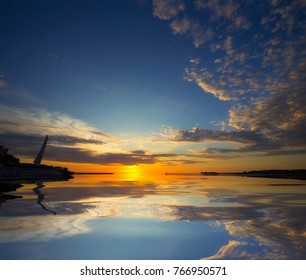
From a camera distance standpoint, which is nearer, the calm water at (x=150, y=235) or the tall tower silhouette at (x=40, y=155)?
the calm water at (x=150, y=235)

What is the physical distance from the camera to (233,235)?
1112cm

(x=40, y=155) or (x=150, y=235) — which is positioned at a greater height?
(x=40, y=155)

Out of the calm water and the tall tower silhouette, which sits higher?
the tall tower silhouette

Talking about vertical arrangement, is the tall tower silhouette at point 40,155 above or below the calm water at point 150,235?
above

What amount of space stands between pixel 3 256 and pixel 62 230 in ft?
10.8

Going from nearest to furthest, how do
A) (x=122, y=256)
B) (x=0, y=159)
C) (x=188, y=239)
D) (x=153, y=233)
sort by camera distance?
1. (x=122, y=256)
2. (x=188, y=239)
3. (x=153, y=233)
4. (x=0, y=159)

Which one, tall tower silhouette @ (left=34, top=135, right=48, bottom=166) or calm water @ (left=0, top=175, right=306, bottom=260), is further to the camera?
tall tower silhouette @ (left=34, top=135, right=48, bottom=166)

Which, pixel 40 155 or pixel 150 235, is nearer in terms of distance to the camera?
pixel 150 235
